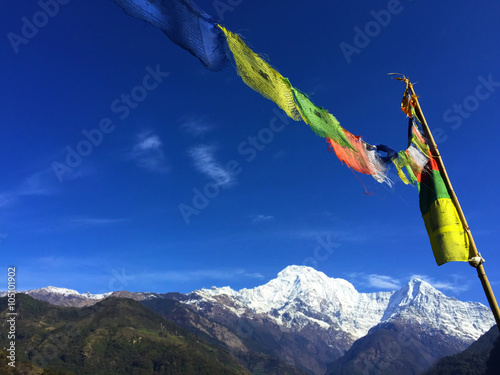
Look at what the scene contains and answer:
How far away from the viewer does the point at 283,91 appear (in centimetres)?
711

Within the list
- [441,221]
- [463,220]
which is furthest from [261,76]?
[463,220]

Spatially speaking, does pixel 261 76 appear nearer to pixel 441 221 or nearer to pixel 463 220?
pixel 441 221

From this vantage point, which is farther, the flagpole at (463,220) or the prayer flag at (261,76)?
the prayer flag at (261,76)

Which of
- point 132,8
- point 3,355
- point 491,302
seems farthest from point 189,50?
point 3,355

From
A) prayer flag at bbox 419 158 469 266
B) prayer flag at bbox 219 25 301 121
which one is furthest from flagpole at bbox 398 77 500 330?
prayer flag at bbox 219 25 301 121

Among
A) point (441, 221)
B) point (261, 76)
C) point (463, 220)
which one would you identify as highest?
point (261, 76)

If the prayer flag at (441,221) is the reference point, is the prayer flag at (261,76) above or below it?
above

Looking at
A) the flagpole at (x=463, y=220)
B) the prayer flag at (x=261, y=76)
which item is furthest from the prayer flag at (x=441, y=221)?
the prayer flag at (x=261, y=76)

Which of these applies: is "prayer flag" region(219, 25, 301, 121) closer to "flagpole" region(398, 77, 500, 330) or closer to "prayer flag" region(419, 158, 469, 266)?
"flagpole" region(398, 77, 500, 330)

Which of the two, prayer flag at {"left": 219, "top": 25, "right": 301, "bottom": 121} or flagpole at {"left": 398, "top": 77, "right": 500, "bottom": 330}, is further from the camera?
prayer flag at {"left": 219, "top": 25, "right": 301, "bottom": 121}

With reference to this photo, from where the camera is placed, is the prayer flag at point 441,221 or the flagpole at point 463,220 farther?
the prayer flag at point 441,221

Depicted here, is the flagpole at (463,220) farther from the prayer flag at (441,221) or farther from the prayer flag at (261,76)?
the prayer flag at (261,76)

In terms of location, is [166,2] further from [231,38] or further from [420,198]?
[420,198]

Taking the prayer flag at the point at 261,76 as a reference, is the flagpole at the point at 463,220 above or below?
below
